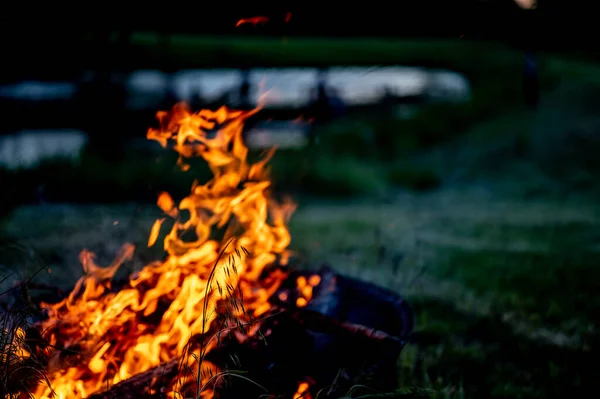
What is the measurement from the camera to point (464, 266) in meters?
5.60

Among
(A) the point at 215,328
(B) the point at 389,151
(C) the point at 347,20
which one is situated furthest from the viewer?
(B) the point at 389,151

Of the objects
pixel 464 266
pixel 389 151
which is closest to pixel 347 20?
pixel 464 266

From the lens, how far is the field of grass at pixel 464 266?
10.4 feet

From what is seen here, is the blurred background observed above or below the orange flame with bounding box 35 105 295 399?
below

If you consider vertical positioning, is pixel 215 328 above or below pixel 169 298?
above

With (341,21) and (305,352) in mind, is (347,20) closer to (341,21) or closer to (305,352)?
(341,21)

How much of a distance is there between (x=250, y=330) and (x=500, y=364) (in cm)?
184

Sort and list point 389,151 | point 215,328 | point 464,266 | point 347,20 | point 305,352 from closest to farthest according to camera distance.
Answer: point 215,328
point 305,352
point 347,20
point 464,266
point 389,151

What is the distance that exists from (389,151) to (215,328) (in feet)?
39.4

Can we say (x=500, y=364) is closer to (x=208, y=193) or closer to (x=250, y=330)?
(x=250, y=330)

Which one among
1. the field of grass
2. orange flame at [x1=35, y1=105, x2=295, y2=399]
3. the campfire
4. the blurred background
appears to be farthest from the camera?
the field of grass

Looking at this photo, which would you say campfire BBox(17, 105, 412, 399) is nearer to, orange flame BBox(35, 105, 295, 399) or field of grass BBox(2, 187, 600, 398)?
orange flame BBox(35, 105, 295, 399)

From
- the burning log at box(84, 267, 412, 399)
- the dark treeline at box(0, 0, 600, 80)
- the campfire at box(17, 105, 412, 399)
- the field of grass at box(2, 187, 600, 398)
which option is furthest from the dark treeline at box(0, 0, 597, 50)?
the burning log at box(84, 267, 412, 399)

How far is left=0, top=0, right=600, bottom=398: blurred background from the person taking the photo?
2785mm
